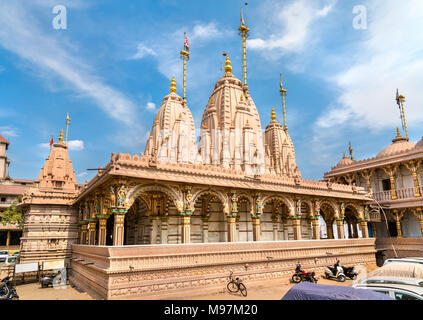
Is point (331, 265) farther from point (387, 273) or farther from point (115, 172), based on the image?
point (115, 172)

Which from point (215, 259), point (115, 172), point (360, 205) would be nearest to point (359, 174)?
point (360, 205)

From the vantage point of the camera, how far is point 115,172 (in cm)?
1346

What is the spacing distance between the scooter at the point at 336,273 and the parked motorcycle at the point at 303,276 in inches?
83.0

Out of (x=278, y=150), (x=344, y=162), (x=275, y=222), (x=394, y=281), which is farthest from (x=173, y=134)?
(x=394, y=281)

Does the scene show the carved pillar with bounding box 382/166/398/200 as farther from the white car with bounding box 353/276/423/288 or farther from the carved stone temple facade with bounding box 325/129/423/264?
the white car with bounding box 353/276/423/288

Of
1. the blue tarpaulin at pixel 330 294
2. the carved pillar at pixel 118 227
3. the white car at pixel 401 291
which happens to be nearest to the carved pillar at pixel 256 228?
the carved pillar at pixel 118 227

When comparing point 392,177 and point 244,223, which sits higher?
point 392,177

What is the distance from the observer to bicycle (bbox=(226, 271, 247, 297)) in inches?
520

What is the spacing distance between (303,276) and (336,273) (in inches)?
111

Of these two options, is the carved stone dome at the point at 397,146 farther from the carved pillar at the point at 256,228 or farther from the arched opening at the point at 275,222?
the carved pillar at the point at 256,228

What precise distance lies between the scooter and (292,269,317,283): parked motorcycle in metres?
2.11

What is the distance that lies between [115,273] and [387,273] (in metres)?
9.73

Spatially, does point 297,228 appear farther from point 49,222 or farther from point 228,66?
point 49,222

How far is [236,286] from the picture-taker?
1373cm
